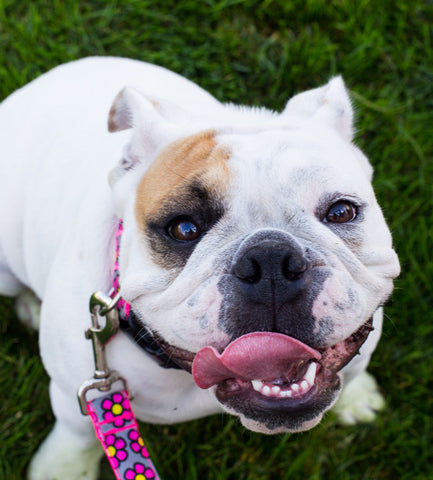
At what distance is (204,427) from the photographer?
3.45 meters

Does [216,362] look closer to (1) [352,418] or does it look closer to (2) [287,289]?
(2) [287,289]

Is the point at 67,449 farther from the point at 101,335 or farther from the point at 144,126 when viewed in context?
the point at 144,126

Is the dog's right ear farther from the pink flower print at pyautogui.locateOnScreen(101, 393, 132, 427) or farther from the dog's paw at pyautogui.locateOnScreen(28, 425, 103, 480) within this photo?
the dog's paw at pyautogui.locateOnScreen(28, 425, 103, 480)

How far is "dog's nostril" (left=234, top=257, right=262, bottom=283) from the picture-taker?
1.74 m

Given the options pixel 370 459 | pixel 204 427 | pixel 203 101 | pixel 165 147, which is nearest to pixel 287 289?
pixel 165 147

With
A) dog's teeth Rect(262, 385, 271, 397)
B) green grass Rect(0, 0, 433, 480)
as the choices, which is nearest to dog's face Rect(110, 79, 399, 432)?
dog's teeth Rect(262, 385, 271, 397)

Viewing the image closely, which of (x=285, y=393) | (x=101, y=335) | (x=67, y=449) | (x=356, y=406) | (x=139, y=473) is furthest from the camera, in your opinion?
(x=356, y=406)

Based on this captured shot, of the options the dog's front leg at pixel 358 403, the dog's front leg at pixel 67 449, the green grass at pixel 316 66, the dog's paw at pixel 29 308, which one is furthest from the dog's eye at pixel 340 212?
the dog's paw at pixel 29 308

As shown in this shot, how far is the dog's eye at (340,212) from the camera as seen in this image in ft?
6.53

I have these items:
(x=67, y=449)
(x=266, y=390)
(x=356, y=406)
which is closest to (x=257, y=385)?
(x=266, y=390)

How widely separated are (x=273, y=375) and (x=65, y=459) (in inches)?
66.4

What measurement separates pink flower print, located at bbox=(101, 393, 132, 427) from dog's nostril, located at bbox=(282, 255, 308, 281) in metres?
0.99

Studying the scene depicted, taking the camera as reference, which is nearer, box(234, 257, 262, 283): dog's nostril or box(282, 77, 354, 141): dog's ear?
box(234, 257, 262, 283): dog's nostril

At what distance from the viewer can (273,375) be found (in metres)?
1.80
